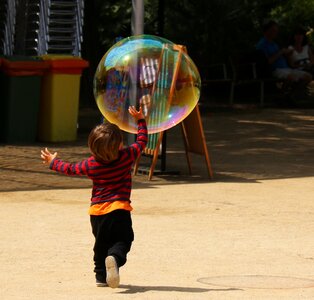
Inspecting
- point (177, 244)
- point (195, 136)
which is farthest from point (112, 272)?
point (195, 136)

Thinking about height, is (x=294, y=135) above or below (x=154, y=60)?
below

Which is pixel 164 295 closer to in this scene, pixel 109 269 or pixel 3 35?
pixel 109 269

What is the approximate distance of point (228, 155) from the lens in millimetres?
15219

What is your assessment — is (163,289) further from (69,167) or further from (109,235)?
(69,167)

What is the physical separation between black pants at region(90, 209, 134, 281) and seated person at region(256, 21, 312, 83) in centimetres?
1408

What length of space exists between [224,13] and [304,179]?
1131cm

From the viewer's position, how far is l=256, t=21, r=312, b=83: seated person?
69.1 ft

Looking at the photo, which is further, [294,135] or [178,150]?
[294,135]

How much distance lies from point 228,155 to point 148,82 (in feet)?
9.87

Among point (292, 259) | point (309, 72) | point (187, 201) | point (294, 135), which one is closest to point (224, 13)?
point (309, 72)

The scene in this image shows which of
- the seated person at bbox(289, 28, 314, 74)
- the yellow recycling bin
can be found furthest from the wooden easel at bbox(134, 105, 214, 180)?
the seated person at bbox(289, 28, 314, 74)

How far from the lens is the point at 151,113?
11.7 metres

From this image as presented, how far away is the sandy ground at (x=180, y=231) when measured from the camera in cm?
725

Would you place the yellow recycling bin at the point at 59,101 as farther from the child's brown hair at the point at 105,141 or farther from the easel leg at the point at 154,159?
the child's brown hair at the point at 105,141
